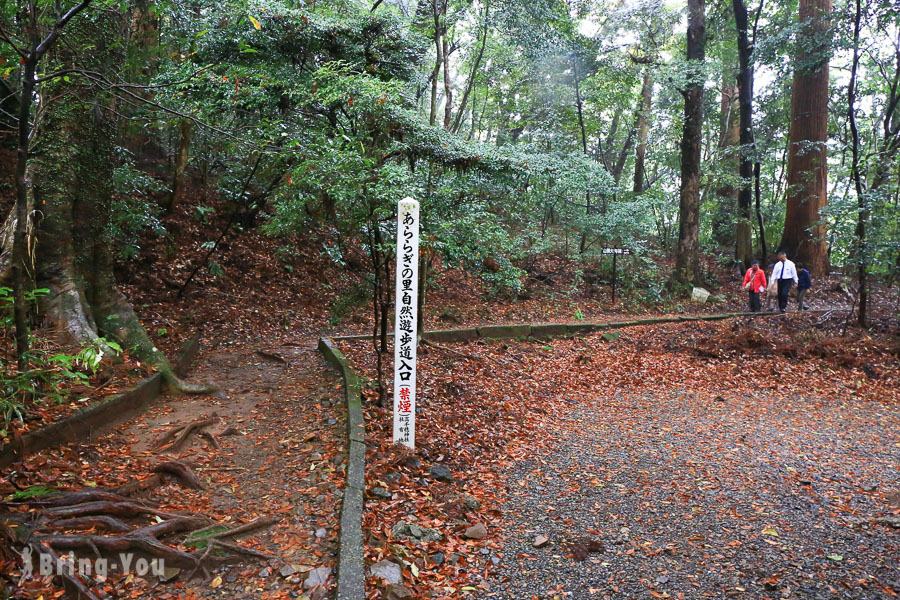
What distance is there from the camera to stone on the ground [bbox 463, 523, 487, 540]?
3908 mm

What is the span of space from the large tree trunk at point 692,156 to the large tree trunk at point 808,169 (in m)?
2.73

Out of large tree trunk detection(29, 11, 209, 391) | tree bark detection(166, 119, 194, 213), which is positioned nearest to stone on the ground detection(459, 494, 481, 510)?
large tree trunk detection(29, 11, 209, 391)

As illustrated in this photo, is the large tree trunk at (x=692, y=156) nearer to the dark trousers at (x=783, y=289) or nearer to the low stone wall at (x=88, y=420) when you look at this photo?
the dark trousers at (x=783, y=289)

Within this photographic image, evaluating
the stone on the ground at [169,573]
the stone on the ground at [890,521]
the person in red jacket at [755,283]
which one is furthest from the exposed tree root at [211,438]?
the person in red jacket at [755,283]

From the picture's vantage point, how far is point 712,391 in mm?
8562

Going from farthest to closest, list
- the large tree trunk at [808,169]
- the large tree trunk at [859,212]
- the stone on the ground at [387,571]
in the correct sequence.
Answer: the large tree trunk at [808,169], the large tree trunk at [859,212], the stone on the ground at [387,571]

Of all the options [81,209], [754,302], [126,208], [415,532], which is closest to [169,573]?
[415,532]

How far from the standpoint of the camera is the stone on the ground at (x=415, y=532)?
371cm

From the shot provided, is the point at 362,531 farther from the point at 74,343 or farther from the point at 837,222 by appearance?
the point at 837,222

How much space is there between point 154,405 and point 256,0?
598 centimetres

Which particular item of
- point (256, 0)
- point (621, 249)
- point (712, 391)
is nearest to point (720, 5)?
point (621, 249)

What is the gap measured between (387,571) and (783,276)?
13.4 meters

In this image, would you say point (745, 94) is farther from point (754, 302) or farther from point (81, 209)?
point (81, 209)

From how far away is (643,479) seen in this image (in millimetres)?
5137
